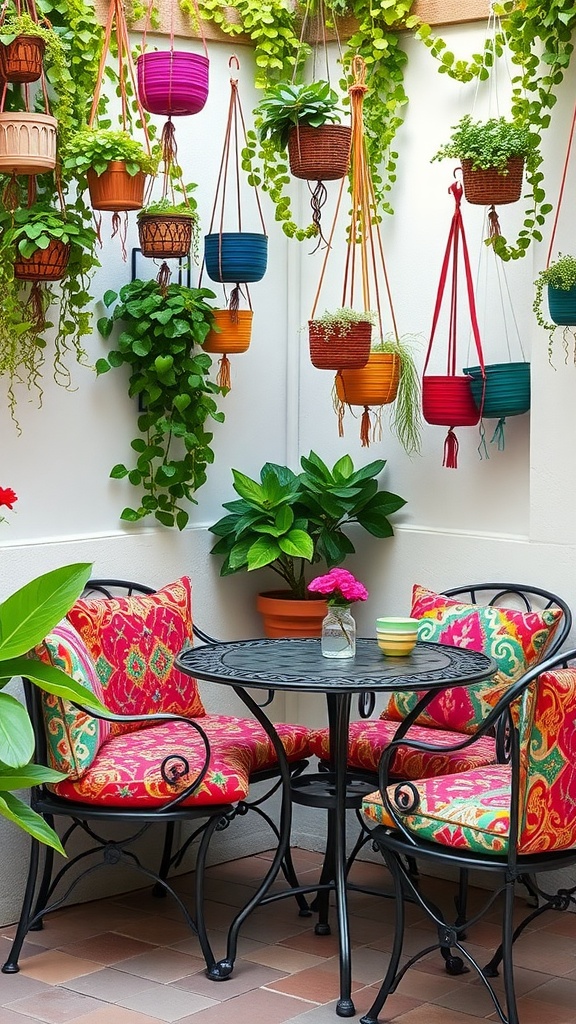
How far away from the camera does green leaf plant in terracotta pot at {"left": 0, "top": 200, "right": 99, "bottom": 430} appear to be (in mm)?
3834

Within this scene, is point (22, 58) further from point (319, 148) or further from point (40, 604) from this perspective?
point (40, 604)

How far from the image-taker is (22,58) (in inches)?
144

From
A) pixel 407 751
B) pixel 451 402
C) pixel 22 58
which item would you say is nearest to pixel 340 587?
pixel 407 751

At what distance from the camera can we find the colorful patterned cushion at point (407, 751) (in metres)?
3.88

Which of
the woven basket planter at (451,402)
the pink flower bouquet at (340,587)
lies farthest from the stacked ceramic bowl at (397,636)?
the woven basket planter at (451,402)

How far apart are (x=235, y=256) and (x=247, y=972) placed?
7.36ft

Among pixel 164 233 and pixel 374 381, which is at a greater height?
pixel 164 233

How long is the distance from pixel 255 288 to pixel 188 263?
48 centimetres

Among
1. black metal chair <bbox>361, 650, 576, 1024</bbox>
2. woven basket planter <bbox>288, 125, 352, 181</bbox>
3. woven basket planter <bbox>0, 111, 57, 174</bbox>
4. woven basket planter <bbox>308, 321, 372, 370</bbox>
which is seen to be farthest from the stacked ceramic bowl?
woven basket planter <bbox>0, 111, 57, 174</bbox>

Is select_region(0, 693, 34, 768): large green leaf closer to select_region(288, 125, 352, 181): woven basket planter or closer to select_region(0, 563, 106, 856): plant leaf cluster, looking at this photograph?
select_region(0, 563, 106, 856): plant leaf cluster

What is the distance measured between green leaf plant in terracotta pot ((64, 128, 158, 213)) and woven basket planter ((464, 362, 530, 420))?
47.6 inches

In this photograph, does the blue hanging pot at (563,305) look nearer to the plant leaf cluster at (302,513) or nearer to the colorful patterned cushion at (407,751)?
the plant leaf cluster at (302,513)

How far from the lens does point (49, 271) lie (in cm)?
388

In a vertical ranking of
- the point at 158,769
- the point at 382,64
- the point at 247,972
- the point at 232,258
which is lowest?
the point at 247,972
